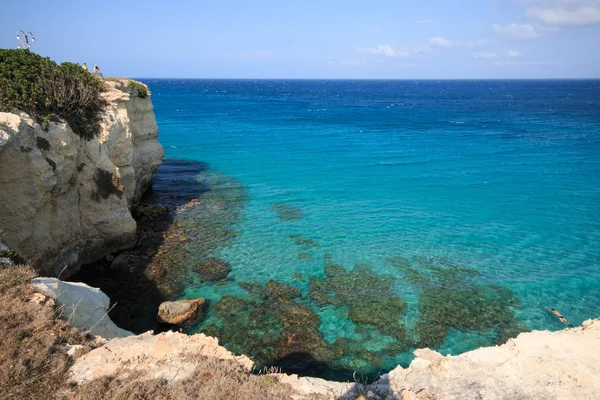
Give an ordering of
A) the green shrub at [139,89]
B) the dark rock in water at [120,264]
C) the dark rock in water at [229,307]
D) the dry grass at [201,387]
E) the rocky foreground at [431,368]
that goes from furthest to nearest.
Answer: the green shrub at [139,89]
the dark rock in water at [120,264]
the dark rock in water at [229,307]
the rocky foreground at [431,368]
the dry grass at [201,387]

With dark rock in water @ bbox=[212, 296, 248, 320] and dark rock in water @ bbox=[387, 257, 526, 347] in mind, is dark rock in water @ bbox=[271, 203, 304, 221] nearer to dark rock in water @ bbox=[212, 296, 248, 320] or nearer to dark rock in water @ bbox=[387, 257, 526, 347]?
dark rock in water @ bbox=[387, 257, 526, 347]

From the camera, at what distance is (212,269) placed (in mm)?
20375

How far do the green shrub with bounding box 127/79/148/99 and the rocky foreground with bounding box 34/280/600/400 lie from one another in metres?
20.5

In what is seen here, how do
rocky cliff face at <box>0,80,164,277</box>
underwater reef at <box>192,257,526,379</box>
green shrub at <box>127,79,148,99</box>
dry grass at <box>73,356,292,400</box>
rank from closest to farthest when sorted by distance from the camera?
dry grass at <box>73,356,292,400</box>
underwater reef at <box>192,257,526,379</box>
rocky cliff face at <box>0,80,164,277</box>
green shrub at <box>127,79,148,99</box>

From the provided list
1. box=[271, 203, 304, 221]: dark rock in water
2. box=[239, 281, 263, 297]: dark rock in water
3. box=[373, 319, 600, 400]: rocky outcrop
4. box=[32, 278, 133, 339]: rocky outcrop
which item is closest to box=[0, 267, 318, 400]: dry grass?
box=[32, 278, 133, 339]: rocky outcrop

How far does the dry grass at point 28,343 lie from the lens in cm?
764

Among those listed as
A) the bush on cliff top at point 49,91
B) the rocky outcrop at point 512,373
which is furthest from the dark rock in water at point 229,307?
the bush on cliff top at point 49,91

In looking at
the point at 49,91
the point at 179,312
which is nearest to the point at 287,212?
the point at 179,312

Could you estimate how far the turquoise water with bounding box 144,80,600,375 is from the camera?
60.0 ft

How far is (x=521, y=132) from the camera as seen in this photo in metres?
62.9

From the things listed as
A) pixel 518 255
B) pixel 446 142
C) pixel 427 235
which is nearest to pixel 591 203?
pixel 518 255

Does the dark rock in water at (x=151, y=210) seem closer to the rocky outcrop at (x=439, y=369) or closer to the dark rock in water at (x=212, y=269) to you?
the dark rock in water at (x=212, y=269)

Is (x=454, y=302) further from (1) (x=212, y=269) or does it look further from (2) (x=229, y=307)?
(1) (x=212, y=269)

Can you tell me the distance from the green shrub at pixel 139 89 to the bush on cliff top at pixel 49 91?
500cm
